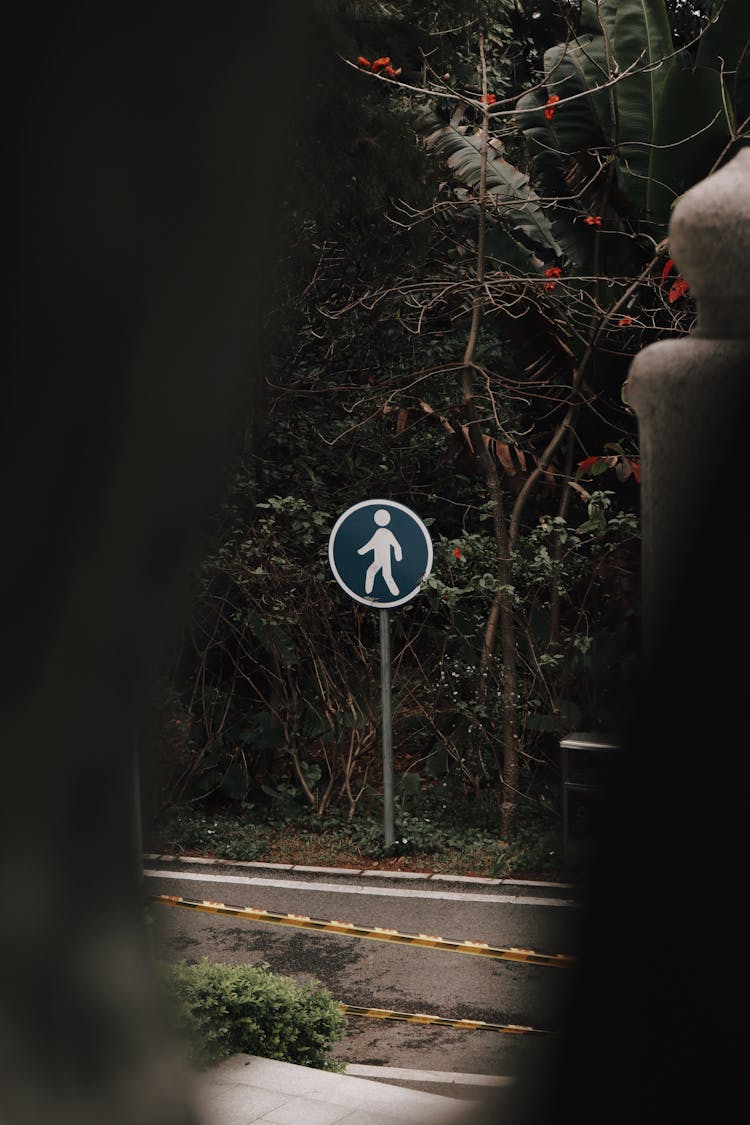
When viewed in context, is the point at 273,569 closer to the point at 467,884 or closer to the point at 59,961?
the point at 467,884

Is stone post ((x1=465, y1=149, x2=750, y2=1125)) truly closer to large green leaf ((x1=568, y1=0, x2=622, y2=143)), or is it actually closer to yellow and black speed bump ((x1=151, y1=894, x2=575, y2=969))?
yellow and black speed bump ((x1=151, y1=894, x2=575, y2=969))

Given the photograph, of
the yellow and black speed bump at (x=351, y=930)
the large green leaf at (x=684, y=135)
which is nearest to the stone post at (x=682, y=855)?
the yellow and black speed bump at (x=351, y=930)

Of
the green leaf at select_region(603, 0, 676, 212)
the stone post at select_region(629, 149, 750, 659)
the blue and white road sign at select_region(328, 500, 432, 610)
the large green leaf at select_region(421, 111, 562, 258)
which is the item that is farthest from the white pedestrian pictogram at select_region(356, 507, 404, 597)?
the stone post at select_region(629, 149, 750, 659)

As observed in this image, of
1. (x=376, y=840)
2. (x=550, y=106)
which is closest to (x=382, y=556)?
(x=376, y=840)

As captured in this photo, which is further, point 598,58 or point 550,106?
point 598,58

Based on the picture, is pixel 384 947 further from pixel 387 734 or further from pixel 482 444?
pixel 482 444

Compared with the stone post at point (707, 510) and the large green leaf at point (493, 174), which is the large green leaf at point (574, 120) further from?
the stone post at point (707, 510)

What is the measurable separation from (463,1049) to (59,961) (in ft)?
18.0

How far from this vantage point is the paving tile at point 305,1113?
4.45m

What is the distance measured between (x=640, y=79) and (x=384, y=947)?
729cm

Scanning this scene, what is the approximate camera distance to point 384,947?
7.21 m

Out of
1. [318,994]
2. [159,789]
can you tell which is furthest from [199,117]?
[318,994]

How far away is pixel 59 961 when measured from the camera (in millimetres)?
586

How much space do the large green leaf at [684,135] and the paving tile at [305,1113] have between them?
7042 mm
